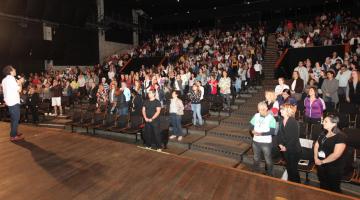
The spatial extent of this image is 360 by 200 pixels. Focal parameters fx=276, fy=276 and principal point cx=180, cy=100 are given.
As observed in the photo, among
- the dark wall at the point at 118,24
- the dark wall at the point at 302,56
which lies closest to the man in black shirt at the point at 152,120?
the dark wall at the point at 302,56

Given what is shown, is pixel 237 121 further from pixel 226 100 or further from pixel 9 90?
pixel 9 90

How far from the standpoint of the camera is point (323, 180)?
4.07 metres

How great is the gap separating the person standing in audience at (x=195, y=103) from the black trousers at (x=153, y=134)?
1.96 metres

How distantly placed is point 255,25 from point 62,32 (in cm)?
1332

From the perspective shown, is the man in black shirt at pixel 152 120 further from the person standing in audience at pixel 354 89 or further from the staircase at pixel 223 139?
the person standing in audience at pixel 354 89

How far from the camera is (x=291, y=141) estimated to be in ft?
14.8

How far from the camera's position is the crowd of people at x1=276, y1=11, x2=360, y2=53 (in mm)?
11711

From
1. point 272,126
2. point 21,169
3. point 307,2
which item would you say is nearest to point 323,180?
point 272,126

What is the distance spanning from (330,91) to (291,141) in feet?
12.8

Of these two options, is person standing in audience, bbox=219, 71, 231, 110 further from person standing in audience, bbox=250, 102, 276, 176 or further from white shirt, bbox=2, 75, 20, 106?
white shirt, bbox=2, 75, 20, 106

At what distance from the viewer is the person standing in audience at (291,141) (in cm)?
450

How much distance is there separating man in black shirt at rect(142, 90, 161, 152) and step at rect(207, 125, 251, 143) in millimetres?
1835

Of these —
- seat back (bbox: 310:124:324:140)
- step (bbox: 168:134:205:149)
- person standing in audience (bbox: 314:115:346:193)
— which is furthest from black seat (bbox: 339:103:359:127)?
step (bbox: 168:134:205:149)

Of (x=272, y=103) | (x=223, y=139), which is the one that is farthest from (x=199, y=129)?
(x=272, y=103)
